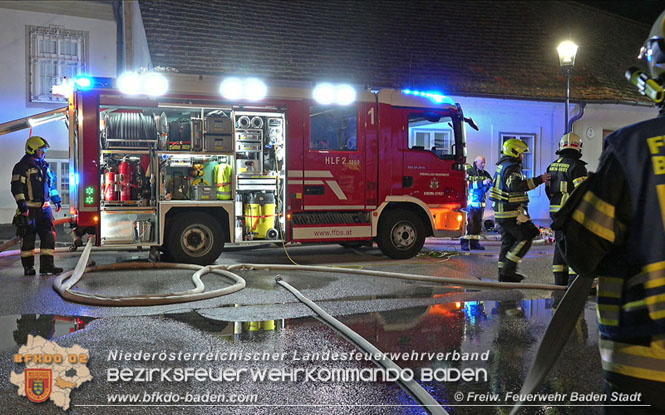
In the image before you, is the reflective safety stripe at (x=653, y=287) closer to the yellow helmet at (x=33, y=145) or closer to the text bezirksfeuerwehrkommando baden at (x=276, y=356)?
the text bezirksfeuerwehrkommando baden at (x=276, y=356)

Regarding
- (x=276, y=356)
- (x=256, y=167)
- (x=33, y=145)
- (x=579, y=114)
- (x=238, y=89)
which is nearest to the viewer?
(x=276, y=356)

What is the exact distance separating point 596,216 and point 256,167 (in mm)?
7527

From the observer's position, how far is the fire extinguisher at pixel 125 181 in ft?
27.1

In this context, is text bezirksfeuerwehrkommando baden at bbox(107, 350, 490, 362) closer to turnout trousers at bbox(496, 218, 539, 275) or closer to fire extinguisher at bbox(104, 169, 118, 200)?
turnout trousers at bbox(496, 218, 539, 275)

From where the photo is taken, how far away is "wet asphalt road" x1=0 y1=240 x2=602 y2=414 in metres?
3.27

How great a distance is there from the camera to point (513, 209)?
22.6 ft

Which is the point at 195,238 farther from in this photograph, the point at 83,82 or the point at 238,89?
the point at 83,82

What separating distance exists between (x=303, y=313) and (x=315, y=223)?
3708 millimetres

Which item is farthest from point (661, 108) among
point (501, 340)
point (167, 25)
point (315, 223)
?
point (167, 25)

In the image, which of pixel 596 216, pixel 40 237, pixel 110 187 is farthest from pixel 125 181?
pixel 596 216

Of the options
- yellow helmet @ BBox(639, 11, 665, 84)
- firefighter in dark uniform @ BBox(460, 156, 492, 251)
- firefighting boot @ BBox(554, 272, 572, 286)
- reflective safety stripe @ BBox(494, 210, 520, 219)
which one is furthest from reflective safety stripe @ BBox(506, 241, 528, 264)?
yellow helmet @ BBox(639, 11, 665, 84)

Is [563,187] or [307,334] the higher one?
[563,187]

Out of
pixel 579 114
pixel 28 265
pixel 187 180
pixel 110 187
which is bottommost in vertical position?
pixel 28 265

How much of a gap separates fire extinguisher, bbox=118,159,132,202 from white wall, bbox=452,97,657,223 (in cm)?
1015
